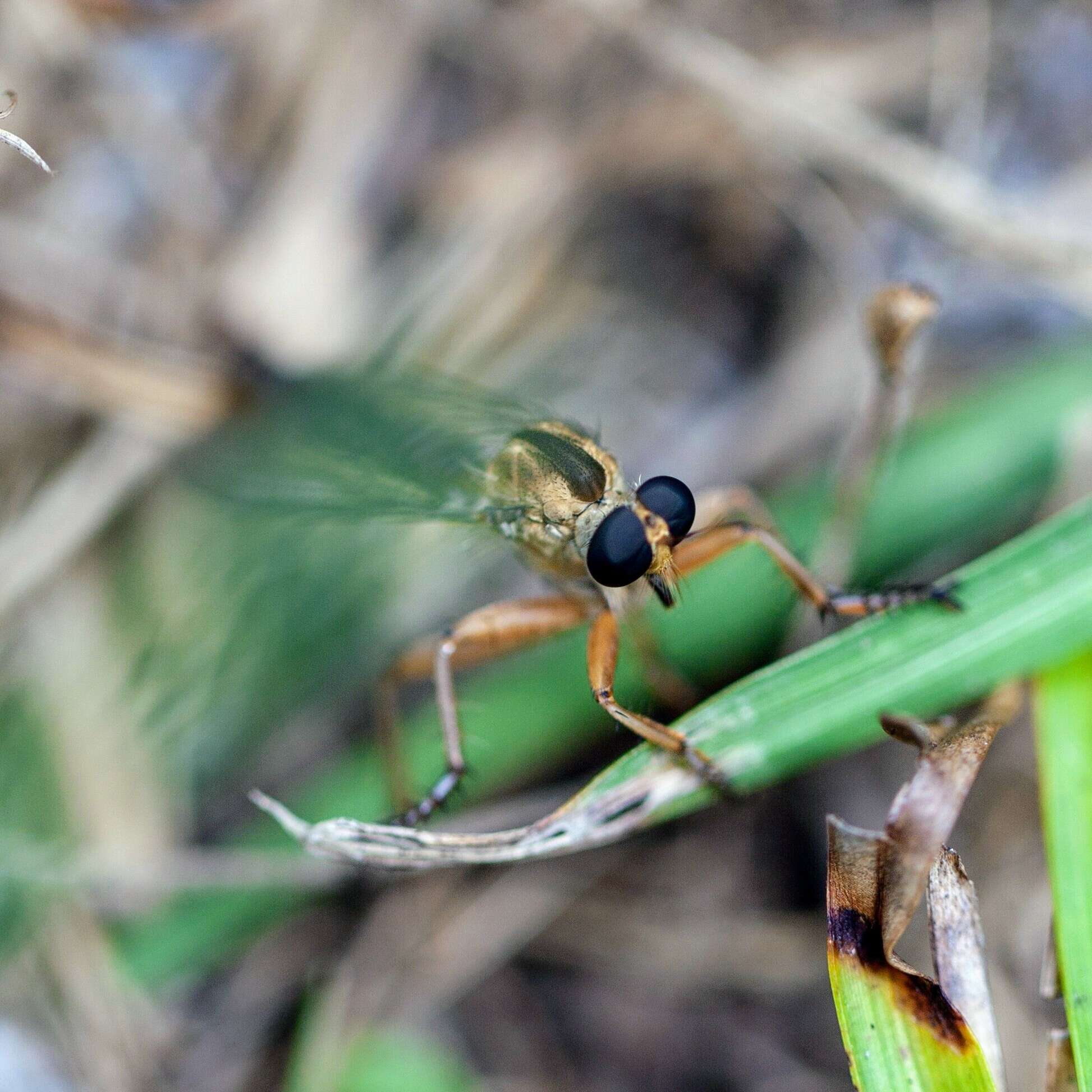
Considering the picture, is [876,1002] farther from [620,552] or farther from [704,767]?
[620,552]

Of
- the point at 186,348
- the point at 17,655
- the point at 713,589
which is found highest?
the point at 186,348

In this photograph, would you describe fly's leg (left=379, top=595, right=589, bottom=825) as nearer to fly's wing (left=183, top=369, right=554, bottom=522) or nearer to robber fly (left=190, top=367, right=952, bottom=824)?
robber fly (left=190, top=367, right=952, bottom=824)

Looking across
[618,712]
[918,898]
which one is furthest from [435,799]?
[918,898]

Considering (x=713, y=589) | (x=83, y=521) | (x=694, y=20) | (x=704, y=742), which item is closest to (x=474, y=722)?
(x=713, y=589)

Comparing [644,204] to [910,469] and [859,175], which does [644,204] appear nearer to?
[859,175]

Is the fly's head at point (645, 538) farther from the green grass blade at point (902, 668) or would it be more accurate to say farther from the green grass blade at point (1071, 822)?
the green grass blade at point (1071, 822)
